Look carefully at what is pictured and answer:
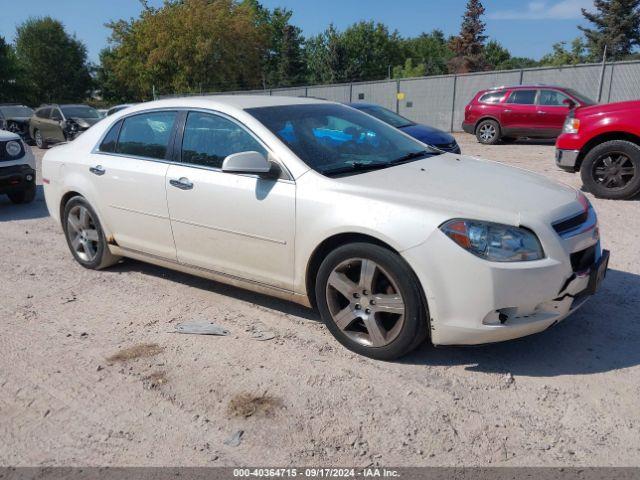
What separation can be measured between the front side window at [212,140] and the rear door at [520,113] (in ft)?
42.8

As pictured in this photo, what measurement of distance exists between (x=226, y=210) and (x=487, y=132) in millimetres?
13830

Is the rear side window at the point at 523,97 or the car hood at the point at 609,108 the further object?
the rear side window at the point at 523,97

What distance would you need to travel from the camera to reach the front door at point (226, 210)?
361 centimetres

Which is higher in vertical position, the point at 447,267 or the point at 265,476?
the point at 447,267

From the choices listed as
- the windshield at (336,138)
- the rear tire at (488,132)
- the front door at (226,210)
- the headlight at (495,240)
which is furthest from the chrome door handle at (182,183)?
the rear tire at (488,132)

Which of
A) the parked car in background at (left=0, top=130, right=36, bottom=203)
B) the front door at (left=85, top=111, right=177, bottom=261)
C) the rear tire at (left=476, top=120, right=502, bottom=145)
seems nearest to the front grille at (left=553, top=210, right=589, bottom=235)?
the front door at (left=85, top=111, right=177, bottom=261)

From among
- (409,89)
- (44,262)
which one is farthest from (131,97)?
(44,262)

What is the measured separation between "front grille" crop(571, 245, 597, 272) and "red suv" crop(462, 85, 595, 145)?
12444 mm

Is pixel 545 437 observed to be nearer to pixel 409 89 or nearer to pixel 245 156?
pixel 245 156

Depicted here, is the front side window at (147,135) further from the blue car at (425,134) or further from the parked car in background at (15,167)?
the blue car at (425,134)

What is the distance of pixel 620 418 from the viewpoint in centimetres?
273

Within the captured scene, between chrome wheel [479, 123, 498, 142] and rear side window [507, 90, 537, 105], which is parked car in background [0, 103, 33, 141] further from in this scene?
rear side window [507, 90, 537, 105]

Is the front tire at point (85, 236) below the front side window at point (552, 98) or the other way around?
below

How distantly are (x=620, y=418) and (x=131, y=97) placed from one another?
6038cm
